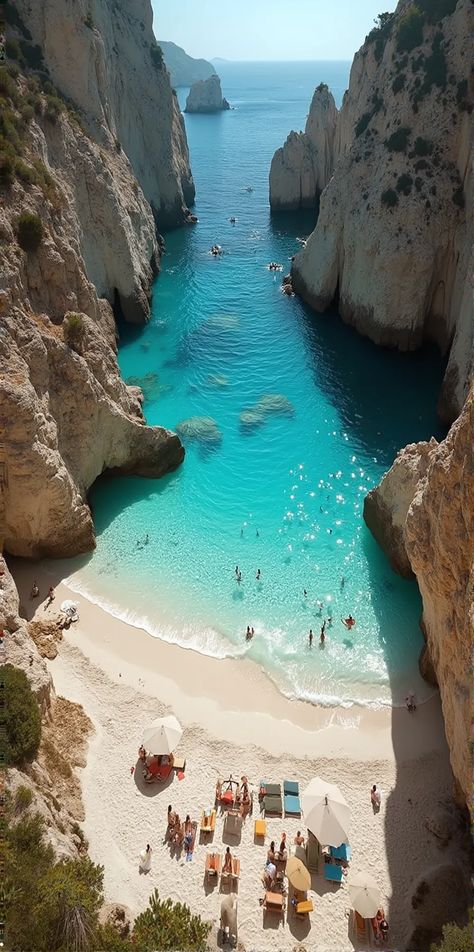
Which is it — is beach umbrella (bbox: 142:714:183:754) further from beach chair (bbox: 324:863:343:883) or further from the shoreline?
beach chair (bbox: 324:863:343:883)

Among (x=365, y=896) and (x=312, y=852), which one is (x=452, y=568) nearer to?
(x=365, y=896)

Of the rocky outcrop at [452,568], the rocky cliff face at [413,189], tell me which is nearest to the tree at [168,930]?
the rocky outcrop at [452,568]

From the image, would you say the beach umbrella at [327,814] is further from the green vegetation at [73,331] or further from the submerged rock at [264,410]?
the submerged rock at [264,410]

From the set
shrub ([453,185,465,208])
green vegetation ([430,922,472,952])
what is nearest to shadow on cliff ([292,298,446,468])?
shrub ([453,185,465,208])

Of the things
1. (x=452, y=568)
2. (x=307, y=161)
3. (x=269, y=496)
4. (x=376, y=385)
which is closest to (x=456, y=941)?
(x=452, y=568)

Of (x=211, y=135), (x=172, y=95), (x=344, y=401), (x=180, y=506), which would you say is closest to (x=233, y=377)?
(x=344, y=401)

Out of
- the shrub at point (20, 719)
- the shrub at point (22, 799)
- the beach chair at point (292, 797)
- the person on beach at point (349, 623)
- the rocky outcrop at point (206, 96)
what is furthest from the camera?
the rocky outcrop at point (206, 96)
